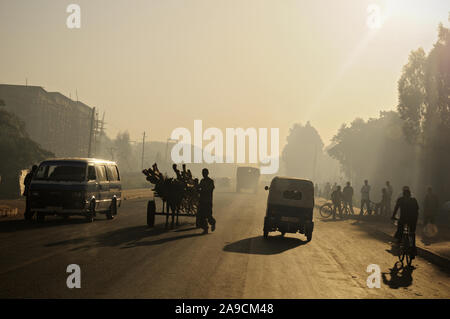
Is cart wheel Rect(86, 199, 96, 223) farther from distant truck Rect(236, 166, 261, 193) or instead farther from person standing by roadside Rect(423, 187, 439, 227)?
distant truck Rect(236, 166, 261, 193)

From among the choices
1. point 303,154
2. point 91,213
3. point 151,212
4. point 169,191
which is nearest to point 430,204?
point 169,191

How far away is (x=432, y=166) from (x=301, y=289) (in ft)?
150

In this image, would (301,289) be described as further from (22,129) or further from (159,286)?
(22,129)

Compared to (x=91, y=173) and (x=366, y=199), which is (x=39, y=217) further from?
(x=366, y=199)

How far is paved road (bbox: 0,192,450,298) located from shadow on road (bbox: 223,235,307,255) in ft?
0.11

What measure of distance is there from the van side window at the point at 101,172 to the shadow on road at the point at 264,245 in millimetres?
7179

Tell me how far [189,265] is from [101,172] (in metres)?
11.9

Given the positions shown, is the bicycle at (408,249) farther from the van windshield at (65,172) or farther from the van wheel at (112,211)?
the van wheel at (112,211)

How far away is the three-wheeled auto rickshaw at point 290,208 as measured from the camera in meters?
18.6

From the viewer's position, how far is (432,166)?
169ft

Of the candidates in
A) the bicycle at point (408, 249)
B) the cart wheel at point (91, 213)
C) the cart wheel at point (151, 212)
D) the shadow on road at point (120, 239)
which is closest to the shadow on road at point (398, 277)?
the bicycle at point (408, 249)

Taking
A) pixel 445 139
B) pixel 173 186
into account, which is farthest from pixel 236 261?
pixel 445 139

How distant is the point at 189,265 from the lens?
11547mm

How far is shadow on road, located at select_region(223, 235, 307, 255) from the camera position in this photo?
14.9m
